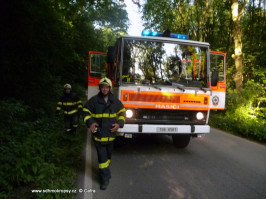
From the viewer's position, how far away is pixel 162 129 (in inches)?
217

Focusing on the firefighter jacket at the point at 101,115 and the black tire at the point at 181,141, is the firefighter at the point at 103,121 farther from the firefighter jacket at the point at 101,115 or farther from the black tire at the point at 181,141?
the black tire at the point at 181,141

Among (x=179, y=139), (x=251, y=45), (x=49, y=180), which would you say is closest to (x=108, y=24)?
(x=251, y=45)

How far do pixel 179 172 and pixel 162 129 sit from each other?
1044 mm

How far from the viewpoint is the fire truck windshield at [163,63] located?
218 inches

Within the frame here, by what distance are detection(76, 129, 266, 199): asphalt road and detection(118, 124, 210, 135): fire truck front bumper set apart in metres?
0.65

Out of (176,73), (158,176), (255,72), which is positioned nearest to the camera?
(158,176)

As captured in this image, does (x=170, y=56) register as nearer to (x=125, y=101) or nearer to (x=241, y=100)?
(x=125, y=101)

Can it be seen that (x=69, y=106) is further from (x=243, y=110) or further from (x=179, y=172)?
(x=243, y=110)

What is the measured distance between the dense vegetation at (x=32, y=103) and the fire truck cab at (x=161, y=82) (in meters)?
1.70

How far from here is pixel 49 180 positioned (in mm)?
4090

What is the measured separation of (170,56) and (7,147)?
12.8ft

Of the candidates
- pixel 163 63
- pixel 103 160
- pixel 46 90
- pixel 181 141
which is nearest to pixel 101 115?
pixel 103 160

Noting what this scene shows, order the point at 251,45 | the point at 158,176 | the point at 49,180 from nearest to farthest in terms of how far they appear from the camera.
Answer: the point at 49,180 → the point at 158,176 → the point at 251,45

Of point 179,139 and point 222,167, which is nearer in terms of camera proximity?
point 222,167
